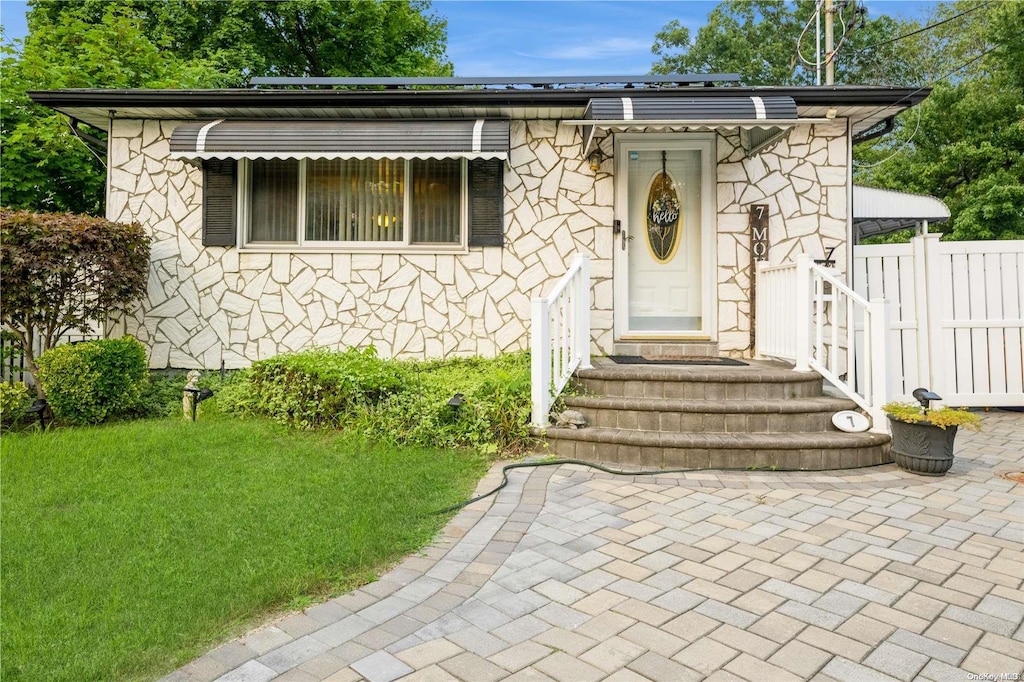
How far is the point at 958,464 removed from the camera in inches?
193

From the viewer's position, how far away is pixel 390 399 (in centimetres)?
548

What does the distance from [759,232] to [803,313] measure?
1834mm

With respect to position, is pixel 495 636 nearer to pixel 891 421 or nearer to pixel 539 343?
pixel 539 343

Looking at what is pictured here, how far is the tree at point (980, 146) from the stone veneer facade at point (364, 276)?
9.47 meters

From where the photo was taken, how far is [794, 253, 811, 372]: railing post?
17.7 ft

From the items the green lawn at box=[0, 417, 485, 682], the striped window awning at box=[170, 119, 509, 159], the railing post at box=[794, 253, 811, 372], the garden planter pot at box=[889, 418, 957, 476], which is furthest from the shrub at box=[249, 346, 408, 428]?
the garden planter pot at box=[889, 418, 957, 476]

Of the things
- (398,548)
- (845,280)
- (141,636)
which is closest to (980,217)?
(845,280)

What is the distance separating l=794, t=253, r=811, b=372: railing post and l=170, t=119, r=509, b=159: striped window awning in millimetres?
3164

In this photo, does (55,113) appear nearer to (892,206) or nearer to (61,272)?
(61,272)

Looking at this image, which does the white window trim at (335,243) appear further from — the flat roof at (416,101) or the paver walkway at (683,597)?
the paver walkway at (683,597)

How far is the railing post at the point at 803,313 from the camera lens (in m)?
5.38

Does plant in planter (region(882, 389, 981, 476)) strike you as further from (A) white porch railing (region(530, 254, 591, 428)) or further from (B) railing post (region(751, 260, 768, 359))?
(A) white porch railing (region(530, 254, 591, 428))

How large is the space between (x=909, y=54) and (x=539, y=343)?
81.5 feet

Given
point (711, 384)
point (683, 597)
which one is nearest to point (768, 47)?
point (711, 384)
